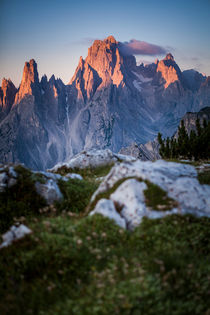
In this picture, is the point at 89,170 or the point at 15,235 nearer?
the point at 15,235

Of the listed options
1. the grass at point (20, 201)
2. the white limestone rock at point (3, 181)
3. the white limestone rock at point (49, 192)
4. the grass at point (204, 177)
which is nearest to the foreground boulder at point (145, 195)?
the grass at point (204, 177)

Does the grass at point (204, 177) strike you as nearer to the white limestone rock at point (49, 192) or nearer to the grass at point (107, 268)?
the grass at point (107, 268)

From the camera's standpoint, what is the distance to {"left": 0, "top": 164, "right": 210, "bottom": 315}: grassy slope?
165 inches

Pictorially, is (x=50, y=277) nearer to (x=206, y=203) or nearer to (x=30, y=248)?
(x=30, y=248)

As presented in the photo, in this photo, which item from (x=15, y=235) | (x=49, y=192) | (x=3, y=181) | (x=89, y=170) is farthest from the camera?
(x=89, y=170)

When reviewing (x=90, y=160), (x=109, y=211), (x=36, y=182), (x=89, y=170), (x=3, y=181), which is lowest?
(x=89, y=170)

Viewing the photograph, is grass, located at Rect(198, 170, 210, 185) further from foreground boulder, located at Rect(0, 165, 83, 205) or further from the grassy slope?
foreground boulder, located at Rect(0, 165, 83, 205)

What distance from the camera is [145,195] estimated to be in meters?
7.89

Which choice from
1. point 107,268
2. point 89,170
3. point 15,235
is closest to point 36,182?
point 15,235

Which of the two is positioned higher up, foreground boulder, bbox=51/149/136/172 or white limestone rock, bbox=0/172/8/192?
white limestone rock, bbox=0/172/8/192

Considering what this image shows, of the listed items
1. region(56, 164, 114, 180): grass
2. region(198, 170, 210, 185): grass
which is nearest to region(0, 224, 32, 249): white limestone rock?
region(198, 170, 210, 185): grass

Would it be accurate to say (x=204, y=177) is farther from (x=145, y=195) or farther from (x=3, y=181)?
(x=3, y=181)

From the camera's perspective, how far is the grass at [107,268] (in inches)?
165

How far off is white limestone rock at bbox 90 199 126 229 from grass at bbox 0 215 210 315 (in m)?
0.28
